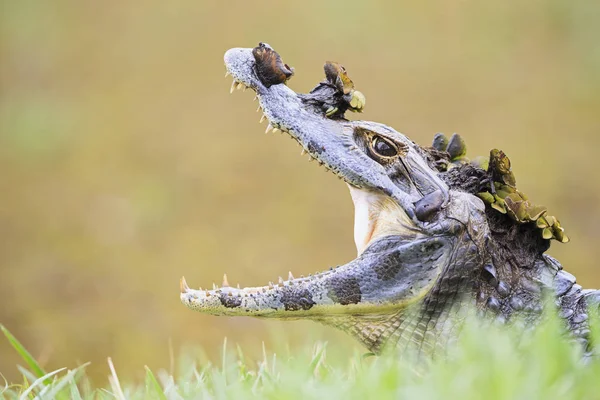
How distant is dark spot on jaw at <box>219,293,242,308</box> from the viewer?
2.94 meters

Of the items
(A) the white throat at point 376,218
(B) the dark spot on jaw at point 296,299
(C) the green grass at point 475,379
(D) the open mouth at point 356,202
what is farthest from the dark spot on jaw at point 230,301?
(A) the white throat at point 376,218

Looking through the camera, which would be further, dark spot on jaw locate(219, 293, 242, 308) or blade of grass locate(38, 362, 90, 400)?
dark spot on jaw locate(219, 293, 242, 308)

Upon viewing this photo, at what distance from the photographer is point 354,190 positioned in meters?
3.26

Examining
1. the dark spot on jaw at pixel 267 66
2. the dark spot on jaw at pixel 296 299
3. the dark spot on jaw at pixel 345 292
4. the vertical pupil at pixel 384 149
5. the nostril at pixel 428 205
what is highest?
the dark spot on jaw at pixel 267 66

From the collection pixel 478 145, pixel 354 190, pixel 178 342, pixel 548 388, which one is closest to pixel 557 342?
pixel 548 388

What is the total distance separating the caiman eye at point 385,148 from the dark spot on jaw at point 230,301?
791mm

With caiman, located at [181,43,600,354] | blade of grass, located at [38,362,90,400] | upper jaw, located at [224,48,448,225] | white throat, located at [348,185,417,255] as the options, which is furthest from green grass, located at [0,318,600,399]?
upper jaw, located at [224,48,448,225]

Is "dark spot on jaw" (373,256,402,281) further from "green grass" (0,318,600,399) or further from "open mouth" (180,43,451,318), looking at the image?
"green grass" (0,318,600,399)

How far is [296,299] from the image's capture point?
294cm

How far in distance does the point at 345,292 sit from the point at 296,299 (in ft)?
0.58

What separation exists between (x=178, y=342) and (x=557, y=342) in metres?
8.56

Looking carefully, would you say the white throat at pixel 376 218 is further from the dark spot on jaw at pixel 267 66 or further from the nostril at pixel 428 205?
the dark spot on jaw at pixel 267 66

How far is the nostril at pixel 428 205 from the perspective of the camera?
3.02 meters

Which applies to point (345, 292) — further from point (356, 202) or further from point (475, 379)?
point (475, 379)
